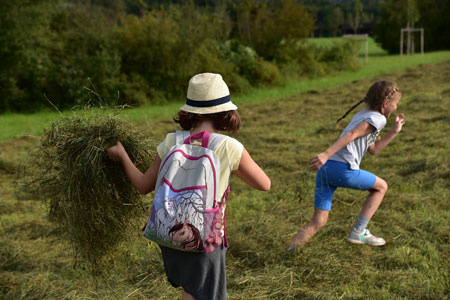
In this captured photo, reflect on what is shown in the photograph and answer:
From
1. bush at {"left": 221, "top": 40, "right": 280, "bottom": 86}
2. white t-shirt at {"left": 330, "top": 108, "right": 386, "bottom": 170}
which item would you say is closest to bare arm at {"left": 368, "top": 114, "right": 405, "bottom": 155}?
white t-shirt at {"left": 330, "top": 108, "right": 386, "bottom": 170}

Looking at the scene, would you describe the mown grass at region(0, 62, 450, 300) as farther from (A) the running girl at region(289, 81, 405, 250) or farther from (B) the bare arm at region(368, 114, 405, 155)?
(B) the bare arm at region(368, 114, 405, 155)

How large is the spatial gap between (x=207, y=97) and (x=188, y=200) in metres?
0.51

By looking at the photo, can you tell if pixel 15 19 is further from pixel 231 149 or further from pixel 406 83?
pixel 231 149

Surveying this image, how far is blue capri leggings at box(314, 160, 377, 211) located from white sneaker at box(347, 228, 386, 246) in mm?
432

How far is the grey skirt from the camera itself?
91.7 inches

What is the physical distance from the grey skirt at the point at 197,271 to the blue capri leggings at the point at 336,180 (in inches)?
68.8

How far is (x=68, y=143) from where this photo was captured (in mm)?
2775

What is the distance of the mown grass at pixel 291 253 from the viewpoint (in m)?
3.46

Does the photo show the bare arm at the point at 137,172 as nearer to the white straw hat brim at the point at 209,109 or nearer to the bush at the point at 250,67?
the white straw hat brim at the point at 209,109

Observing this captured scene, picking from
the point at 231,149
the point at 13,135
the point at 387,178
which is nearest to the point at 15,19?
the point at 13,135

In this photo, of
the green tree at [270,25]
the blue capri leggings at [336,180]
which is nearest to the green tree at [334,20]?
the green tree at [270,25]

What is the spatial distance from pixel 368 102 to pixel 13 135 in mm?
8603

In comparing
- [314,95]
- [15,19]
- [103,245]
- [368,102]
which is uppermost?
[15,19]

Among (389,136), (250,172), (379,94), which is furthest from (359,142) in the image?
(250,172)
